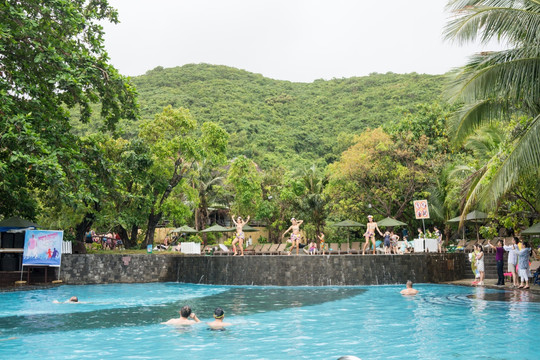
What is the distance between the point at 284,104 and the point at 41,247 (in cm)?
5394

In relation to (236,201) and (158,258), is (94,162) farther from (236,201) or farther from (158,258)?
(236,201)

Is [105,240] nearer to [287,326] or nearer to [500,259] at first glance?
[500,259]

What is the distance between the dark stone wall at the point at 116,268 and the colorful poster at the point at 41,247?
11.1 ft

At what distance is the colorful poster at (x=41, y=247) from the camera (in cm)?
1991

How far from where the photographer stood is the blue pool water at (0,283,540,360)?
911 cm

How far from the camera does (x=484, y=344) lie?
9.33 meters

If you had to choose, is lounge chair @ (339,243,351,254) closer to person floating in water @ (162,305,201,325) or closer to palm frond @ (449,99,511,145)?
palm frond @ (449,99,511,145)

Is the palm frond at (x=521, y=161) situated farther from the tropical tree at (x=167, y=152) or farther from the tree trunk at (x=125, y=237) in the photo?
the tree trunk at (x=125, y=237)

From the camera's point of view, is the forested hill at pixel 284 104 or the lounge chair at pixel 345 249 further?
the forested hill at pixel 284 104

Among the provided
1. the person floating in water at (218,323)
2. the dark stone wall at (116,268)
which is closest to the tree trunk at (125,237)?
the dark stone wall at (116,268)

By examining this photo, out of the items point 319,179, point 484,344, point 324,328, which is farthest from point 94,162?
point 319,179

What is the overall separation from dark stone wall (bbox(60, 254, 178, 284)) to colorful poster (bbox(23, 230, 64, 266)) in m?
3.39

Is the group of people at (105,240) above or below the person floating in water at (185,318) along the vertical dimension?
above

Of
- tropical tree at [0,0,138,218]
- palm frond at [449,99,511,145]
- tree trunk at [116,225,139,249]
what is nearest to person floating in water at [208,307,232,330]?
tropical tree at [0,0,138,218]
